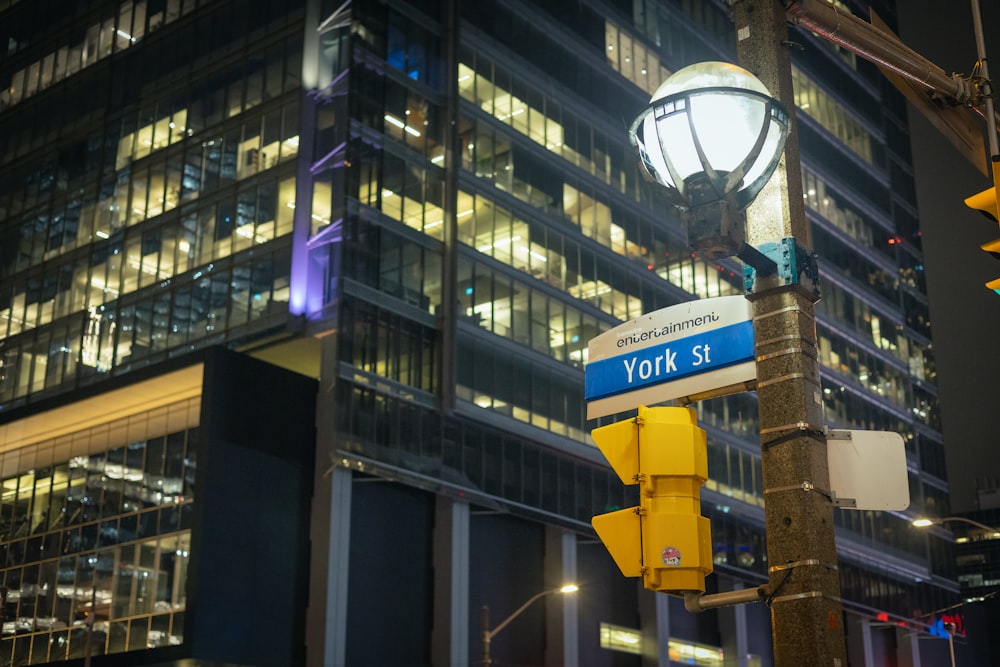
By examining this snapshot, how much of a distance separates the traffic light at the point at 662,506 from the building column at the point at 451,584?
44.7 meters

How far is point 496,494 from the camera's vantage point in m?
51.8

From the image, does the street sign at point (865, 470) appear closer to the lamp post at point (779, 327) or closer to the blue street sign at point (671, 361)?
the lamp post at point (779, 327)

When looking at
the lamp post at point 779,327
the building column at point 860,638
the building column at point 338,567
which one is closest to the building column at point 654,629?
the building column at point 338,567

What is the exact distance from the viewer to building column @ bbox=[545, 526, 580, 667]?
53.4m

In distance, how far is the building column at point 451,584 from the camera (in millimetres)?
48844

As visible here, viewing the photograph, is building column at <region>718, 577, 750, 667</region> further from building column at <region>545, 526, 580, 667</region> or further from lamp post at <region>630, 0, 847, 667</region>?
lamp post at <region>630, 0, 847, 667</region>

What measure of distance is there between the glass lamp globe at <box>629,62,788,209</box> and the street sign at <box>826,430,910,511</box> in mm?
1257

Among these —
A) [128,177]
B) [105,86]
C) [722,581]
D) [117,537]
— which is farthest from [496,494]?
[105,86]

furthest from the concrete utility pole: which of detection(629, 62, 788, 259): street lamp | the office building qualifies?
the office building

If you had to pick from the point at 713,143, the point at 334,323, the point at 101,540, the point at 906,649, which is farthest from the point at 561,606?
the point at 713,143

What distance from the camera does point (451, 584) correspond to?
4953 cm

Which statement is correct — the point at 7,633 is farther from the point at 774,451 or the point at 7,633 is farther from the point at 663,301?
the point at 774,451

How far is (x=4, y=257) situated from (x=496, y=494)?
3095 centimetres

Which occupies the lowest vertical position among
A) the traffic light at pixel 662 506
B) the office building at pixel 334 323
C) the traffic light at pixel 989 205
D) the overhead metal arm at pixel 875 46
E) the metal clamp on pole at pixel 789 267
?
the traffic light at pixel 662 506
